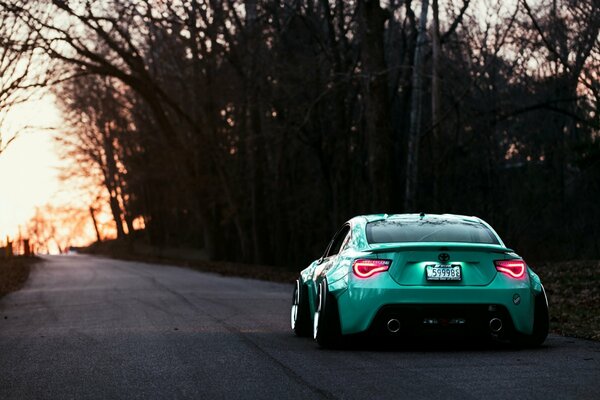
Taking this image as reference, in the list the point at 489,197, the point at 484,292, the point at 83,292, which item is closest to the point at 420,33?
the point at 489,197

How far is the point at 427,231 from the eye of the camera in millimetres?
12438

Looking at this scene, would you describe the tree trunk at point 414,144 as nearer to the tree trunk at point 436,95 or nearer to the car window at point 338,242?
the tree trunk at point 436,95

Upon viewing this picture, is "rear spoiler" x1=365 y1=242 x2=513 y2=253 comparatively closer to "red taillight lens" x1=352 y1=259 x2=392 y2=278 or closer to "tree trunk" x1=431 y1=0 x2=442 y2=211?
"red taillight lens" x1=352 y1=259 x2=392 y2=278

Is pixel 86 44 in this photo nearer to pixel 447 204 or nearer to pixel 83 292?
pixel 447 204

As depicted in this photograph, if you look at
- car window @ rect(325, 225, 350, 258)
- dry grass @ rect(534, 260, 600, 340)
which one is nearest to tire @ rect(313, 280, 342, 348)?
car window @ rect(325, 225, 350, 258)

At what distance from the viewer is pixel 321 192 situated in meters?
50.1

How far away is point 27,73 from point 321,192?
16480 millimetres

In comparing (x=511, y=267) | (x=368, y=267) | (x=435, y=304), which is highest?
(x=368, y=267)

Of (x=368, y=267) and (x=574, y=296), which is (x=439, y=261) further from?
(x=574, y=296)

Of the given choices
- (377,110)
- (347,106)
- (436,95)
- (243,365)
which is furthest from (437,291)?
(347,106)

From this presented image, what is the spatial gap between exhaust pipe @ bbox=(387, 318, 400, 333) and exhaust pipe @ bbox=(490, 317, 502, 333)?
88 cm

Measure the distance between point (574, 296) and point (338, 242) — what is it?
7.23 meters

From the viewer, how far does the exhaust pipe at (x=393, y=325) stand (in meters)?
11.6

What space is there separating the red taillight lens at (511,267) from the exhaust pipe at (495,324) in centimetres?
46
